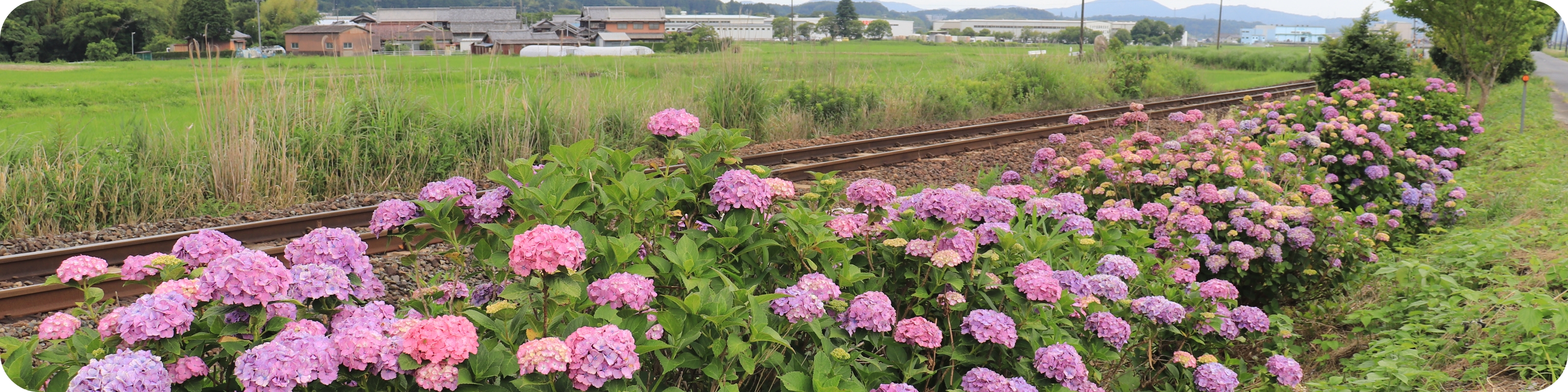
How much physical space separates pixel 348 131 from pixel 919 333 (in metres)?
6.71

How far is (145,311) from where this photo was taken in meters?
1.81

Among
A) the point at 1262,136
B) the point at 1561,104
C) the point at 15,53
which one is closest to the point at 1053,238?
the point at 1262,136

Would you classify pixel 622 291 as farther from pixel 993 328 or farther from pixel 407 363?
pixel 993 328

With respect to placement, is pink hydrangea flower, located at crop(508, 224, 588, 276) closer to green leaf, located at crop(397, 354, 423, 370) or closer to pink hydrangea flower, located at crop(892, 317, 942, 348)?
green leaf, located at crop(397, 354, 423, 370)

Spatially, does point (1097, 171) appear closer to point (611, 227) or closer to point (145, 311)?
point (611, 227)

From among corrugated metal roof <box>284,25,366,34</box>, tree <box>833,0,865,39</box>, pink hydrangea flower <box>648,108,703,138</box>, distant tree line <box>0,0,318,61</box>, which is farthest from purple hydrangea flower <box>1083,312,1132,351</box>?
tree <box>833,0,865,39</box>

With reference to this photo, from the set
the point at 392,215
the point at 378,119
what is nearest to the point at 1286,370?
the point at 392,215

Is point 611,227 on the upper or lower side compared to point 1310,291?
upper

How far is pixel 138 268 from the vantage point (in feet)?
6.98

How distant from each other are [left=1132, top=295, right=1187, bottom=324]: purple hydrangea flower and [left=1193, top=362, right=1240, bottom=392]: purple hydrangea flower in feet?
0.61

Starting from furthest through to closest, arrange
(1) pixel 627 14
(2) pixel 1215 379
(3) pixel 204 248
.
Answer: (1) pixel 627 14
(2) pixel 1215 379
(3) pixel 204 248

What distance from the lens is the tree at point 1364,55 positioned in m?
18.7

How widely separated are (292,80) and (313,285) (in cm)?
687

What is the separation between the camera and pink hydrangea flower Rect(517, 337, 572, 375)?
1691 millimetres
